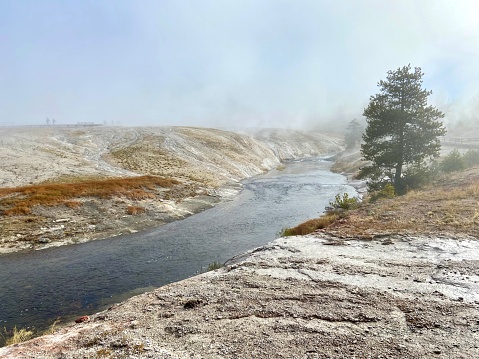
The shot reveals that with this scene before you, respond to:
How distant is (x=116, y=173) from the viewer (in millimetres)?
58000

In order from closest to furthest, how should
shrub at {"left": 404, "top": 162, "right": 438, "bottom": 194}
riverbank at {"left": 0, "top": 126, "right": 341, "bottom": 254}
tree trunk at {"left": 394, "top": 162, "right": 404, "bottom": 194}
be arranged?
riverbank at {"left": 0, "top": 126, "right": 341, "bottom": 254}, shrub at {"left": 404, "top": 162, "right": 438, "bottom": 194}, tree trunk at {"left": 394, "top": 162, "right": 404, "bottom": 194}

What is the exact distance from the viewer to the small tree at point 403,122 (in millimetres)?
33094

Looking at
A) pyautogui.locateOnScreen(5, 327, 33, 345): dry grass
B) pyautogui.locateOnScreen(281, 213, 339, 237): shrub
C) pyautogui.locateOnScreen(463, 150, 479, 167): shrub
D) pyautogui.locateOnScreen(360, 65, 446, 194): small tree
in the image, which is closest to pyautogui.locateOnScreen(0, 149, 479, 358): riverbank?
pyautogui.locateOnScreen(5, 327, 33, 345): dry grass

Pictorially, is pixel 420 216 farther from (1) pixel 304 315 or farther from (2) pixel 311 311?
(1) pixel 304 315

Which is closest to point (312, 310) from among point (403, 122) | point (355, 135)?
point (403, 122)

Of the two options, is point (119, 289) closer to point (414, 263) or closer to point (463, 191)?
point (414, 263)

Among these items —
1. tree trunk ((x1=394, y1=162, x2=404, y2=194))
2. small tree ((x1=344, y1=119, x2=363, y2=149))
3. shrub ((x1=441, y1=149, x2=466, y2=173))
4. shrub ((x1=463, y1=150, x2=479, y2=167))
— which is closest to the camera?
tree trunk ((x1=394, y1=162, x2=404, y2=194))

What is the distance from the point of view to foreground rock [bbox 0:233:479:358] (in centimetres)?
902

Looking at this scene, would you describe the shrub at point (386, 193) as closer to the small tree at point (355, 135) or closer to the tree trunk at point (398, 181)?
the tree trunk at point (398, 181)

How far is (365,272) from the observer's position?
558 inches

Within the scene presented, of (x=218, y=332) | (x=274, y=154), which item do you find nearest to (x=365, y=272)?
(x=218, y=332)

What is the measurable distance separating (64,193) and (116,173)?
19.8 metres

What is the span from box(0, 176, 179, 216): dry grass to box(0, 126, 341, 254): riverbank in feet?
0.77

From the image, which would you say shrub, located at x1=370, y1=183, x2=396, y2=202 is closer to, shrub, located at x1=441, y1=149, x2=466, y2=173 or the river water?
the river water
